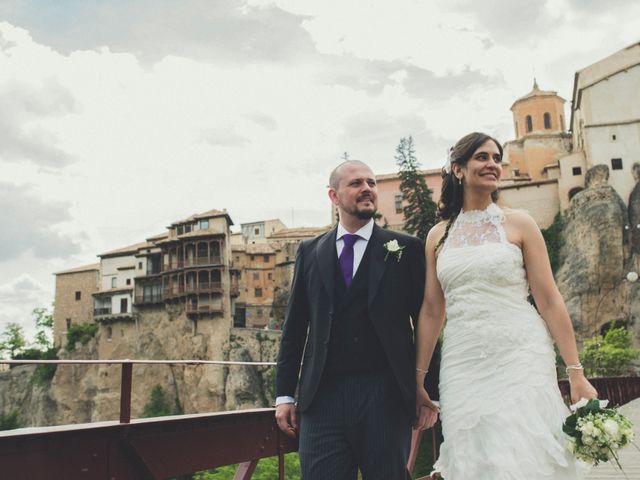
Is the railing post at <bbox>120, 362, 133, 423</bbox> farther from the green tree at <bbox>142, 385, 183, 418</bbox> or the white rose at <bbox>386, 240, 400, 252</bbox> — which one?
the green tree at <bbox>142, 385, 183, 418</bbox>

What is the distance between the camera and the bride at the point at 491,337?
2.92 metres

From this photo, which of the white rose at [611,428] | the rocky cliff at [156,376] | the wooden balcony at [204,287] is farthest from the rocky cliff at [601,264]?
the white rose at [611,428]

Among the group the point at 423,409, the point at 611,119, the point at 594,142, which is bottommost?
the point at 423,409

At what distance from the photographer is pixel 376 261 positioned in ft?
11.1

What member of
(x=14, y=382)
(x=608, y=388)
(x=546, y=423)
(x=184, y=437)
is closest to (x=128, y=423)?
(x=184, y=437)

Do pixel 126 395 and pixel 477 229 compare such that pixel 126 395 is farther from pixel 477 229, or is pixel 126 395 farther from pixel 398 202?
pixel 398 202

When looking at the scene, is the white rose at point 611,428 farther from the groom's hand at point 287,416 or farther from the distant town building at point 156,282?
the distant town building at point 156,282

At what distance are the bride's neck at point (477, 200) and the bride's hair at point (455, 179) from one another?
96 mm

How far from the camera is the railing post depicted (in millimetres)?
3241

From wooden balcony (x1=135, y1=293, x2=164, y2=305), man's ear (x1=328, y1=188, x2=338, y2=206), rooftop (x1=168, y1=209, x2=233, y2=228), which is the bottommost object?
man's ear (x1=328, y1=188, x2=338, y2=206)

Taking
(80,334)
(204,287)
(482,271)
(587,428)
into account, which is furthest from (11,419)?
(587,428)

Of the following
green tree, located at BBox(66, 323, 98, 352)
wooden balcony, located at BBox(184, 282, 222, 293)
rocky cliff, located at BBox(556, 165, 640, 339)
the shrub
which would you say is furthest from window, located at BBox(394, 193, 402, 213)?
the shrub

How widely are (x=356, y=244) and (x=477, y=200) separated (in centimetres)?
81

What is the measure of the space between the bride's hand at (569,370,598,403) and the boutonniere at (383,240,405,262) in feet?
3.80
